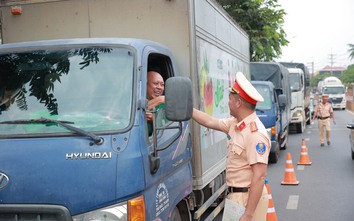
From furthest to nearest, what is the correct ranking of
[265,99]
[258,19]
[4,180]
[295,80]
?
[295,80] → [258,19] → [265,99] → [4,180]

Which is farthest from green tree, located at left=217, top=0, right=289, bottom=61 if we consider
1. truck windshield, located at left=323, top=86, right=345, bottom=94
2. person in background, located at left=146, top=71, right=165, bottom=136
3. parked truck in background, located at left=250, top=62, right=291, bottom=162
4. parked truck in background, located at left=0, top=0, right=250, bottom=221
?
truck windshield, located at left=323, top=86, right=345, bottom=94

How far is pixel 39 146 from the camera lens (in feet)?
11.7

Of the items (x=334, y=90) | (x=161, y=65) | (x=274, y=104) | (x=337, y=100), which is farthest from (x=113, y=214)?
(x=337, y=100)

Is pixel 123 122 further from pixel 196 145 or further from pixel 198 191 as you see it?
pixel 198 191

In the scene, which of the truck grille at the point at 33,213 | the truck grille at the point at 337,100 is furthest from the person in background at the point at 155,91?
the truck grille at the point at 337,100

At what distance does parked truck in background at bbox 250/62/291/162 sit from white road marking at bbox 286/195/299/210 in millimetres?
4329

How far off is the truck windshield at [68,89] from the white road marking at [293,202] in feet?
18.4

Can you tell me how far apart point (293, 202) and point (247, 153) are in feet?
18.1

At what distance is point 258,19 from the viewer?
71.7 feet

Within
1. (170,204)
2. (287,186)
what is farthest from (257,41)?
(170,204)

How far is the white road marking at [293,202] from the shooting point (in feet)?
28.6

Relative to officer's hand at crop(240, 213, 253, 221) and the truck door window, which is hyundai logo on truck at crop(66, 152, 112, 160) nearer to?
officer's hand at crop(240, 213, 253, 221)

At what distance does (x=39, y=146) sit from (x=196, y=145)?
6.71ft

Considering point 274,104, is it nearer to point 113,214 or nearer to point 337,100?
point 113,214
